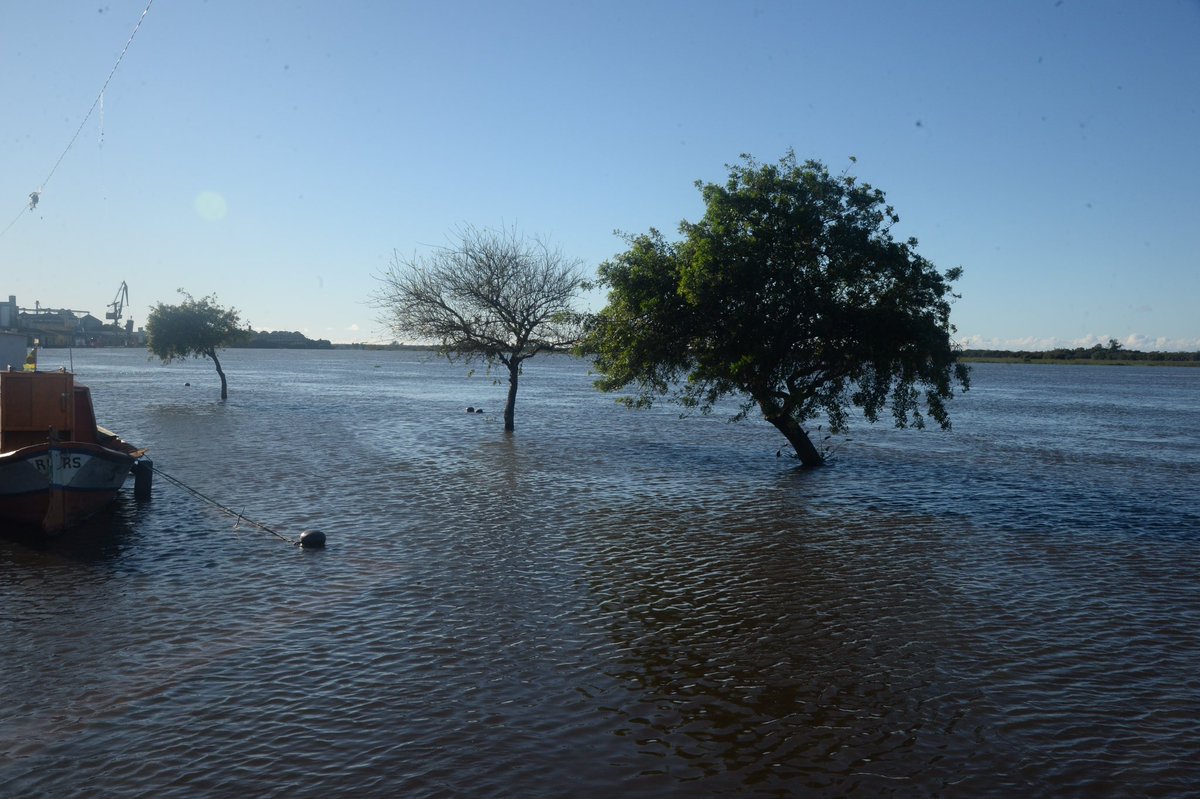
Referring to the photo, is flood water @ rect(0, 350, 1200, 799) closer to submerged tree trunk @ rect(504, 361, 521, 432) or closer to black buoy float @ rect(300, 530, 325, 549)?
black buoy float @ rect(300, 530, 325, 549)

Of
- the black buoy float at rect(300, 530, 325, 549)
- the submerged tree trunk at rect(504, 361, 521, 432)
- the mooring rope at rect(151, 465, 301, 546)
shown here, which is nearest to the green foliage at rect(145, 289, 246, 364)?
the submerged tree trunk at rect(504, 361, 521, 432)

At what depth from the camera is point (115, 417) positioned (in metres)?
47.1

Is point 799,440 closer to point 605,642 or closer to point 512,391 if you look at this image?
point 512,391

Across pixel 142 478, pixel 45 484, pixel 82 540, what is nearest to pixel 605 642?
pixel 82 540

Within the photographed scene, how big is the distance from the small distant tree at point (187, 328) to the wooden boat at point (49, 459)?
4474 cm

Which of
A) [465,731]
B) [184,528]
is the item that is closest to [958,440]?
[184,528]

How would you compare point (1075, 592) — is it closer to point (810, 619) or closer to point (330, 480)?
point (810, 619)

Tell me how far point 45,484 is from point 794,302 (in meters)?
20.2

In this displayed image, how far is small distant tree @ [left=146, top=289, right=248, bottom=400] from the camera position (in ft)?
209

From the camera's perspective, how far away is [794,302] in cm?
2725

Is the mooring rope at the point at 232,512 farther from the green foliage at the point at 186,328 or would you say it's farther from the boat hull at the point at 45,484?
the green foliage at the point at 186,328

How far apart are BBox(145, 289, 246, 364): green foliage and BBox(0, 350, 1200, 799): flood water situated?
42.3 meters

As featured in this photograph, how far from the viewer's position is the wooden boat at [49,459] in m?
18.2

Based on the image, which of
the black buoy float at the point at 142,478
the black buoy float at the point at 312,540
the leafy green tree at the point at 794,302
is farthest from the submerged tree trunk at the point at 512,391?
the black buoy float at the point at 312,540
